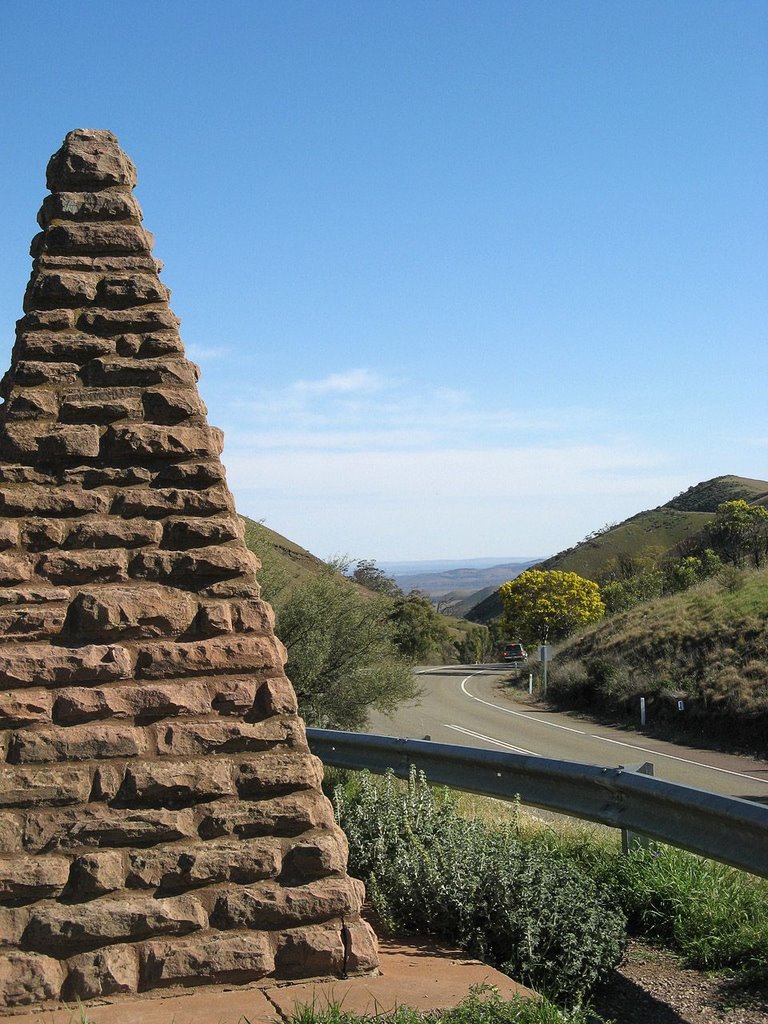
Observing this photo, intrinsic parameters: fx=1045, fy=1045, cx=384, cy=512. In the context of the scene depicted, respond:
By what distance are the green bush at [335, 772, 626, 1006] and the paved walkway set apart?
0.38 metres

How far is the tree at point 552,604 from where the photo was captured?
49.0 m

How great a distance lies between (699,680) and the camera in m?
25.8

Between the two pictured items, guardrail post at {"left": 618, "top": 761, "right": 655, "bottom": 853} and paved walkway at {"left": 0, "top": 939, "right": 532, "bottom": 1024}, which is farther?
guardrail post at {"left": 618, "top": 761, "right": 655, "bottom": 853}

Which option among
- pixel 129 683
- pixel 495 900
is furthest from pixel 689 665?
pixel 129 683

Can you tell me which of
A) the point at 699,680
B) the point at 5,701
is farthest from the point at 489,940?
the point at 699,680

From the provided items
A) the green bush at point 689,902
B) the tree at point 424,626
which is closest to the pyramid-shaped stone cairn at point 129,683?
the green bush at point 689,902

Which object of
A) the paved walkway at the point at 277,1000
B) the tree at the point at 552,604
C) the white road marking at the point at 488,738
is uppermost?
the tree at the point at 552,604

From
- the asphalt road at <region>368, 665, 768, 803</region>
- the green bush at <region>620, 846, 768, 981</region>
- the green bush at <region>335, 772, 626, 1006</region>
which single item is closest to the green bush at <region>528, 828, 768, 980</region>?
the green bush at <region>620, 846, 768, 981</region>

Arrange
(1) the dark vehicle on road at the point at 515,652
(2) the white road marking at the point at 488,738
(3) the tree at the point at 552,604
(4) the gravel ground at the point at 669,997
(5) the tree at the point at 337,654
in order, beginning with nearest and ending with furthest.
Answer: (4) the gravel ground at the point at 669,997 → (5) the tree at the point at 337,654 → (2) the white road marking at the point at 488,738 → (3) the tree at the point at 552,604 → (1) the dark vehicle on road at the point at 515,652

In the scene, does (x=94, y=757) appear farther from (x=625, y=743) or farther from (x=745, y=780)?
(x=625, y=743)

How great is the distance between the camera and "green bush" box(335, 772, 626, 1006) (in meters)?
4.74

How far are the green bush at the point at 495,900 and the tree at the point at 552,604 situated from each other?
43820 millimetres

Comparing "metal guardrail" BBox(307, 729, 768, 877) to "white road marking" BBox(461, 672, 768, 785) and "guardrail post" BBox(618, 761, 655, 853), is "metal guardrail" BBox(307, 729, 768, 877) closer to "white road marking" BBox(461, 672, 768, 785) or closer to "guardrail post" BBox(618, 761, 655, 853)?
"guardrail post" BBox(618, 761, 655, 853)

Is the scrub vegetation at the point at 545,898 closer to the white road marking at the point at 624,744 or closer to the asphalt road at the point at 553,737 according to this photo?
the asphalt road at the point at 553,737
